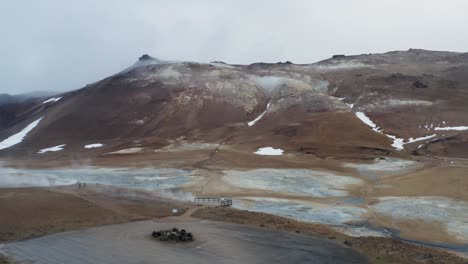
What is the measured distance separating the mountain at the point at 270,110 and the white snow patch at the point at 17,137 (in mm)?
1485

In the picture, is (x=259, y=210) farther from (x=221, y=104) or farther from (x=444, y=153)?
(x=221, y=104)

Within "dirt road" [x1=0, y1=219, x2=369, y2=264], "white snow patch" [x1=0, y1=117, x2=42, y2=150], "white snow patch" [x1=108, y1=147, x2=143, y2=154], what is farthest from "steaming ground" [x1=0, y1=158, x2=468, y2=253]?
"white snow patch" [x1=0, y1=117, x2=42, y2=150]

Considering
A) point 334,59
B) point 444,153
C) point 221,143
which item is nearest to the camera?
point 444,153

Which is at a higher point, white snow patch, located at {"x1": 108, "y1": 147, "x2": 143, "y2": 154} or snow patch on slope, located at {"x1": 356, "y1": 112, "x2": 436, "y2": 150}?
snow patch on slope, located at {"x1": 356, "y1": 112, "x2": 436, "y2": 150}

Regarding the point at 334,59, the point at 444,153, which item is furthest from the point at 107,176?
the point at 334,59

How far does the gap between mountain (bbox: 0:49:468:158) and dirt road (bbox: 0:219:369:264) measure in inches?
1946

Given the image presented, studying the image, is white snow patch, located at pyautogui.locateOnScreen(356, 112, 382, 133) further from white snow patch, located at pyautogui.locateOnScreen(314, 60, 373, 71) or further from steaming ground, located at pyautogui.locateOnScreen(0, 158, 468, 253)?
white snow patch, located at pyautogui.locateOnScreen(314, 60, 373, 71)

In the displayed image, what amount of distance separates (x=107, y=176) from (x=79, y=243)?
3395cm

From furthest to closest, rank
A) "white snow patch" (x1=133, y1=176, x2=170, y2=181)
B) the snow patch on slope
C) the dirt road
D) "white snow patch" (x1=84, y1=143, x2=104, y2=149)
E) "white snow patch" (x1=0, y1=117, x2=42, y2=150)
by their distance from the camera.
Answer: "white snow patch" (x1=0, y1=117, x2=42, y2=150), "white snow patch" (x1=84, y1=143, x2=104, y2=149), the snow patch on slope, "white snow patch" (x1=133, y1=176, x2=170, y2=181), the dirt road

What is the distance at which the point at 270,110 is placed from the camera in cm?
10938

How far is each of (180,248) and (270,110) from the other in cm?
8490

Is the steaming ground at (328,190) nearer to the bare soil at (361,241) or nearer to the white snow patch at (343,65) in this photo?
the bare soil at (361,241)

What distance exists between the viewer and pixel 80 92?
126812 millimetres

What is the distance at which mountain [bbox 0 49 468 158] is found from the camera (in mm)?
85875
